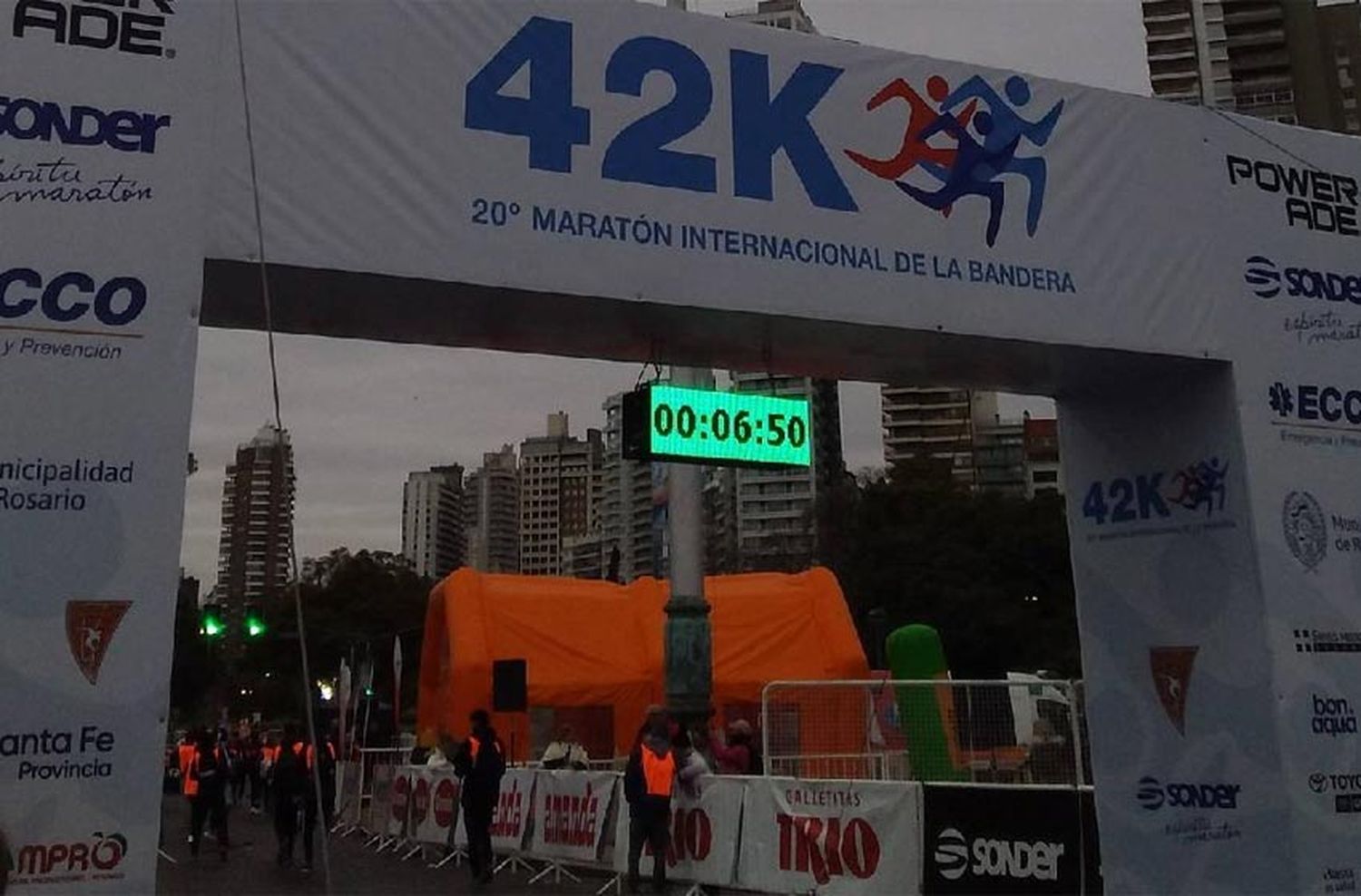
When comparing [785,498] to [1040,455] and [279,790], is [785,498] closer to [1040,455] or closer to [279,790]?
[1040,455]

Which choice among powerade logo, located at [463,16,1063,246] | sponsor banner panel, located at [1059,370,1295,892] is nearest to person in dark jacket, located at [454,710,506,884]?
sponsor banner panel, located at [1059,370,1295,892]

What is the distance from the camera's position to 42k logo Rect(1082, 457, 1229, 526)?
25.3ft

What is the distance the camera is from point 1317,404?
7930 mm

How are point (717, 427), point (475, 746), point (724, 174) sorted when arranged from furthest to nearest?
point (475, 746), point (717, 427), point (724, 174)

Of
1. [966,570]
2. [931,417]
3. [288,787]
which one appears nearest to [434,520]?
[931,417]

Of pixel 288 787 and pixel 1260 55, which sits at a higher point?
pixel 1260 55

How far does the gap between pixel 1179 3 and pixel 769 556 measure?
71.9m

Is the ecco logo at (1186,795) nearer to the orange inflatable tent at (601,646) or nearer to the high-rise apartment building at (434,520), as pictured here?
the orange inflatable tent at (601,646)

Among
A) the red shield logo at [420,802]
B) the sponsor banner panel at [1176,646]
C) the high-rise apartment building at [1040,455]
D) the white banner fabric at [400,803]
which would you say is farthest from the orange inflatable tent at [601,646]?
the high-rise apartment building at [1040,455]

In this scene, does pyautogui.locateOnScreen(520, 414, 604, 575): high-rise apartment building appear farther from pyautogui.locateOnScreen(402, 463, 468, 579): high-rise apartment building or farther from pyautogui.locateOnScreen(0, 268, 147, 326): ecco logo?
pyautogui.locateOnScreen(0, 268, 147, 326): ecco logo

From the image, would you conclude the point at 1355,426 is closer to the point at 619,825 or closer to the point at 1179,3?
the point at 619,825

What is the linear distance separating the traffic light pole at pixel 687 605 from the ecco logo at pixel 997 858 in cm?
486

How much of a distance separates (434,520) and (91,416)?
121 metres

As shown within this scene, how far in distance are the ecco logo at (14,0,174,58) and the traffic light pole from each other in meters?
9.73
